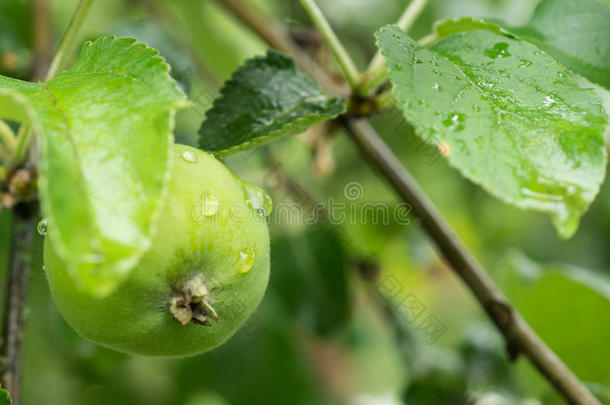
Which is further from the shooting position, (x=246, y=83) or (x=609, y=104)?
(x=609, y=104)

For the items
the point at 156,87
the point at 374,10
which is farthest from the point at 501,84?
the point at 374,10

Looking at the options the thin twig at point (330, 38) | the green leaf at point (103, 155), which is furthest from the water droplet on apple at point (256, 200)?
the thin twig at point (330, 38)

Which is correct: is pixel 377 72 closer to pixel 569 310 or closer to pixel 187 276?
pixel 187 276

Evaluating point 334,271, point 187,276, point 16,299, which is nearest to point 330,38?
point 187,276

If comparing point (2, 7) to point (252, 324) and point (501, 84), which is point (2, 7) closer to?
point (252, 324)

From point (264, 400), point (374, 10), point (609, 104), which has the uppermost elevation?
point (609, 104)
